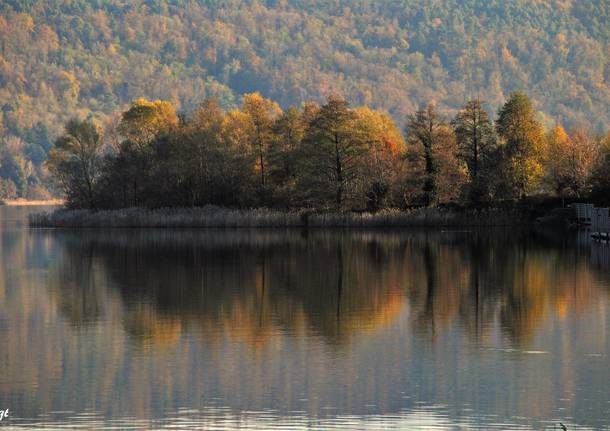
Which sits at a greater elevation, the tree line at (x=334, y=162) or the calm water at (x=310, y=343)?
the tree line at (x=334, y=162)

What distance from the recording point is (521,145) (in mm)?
81875

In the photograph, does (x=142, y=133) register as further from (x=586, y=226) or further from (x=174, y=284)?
(x=174, y=284)

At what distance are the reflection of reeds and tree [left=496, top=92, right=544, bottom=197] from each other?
285 centimetres

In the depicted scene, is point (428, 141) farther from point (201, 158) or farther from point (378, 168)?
point (201, 158)

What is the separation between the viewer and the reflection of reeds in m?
79.8

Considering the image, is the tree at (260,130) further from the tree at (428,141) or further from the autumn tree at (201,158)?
the tree at (428,141)

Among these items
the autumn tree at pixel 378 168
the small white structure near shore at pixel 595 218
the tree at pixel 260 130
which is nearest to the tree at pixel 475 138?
the autumn tree at pixel 378 168

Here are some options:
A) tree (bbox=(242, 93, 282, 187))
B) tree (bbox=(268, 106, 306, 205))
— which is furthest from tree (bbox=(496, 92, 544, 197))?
tree (bbox=(242, 93, 282, 187))

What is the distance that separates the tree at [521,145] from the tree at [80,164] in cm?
3590

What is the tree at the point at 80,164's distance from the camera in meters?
96.5

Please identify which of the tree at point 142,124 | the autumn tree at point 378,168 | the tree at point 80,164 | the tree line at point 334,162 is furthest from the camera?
the tree at point 142,124

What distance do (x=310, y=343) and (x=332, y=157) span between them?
62004mm

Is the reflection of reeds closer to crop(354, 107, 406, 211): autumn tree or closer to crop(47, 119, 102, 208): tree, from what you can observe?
crop(354, 107, 406, 211): autumn tree

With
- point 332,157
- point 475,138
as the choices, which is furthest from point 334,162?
point 475,138
